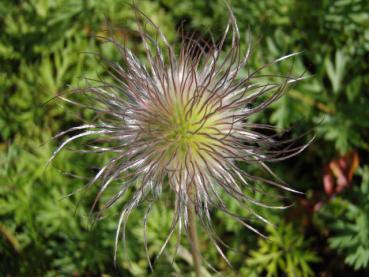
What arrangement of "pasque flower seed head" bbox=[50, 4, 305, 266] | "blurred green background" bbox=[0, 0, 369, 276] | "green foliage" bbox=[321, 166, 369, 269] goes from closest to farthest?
"pasque flower seed head" bbox=[50, 4, 305, 266], "green foliage" bbox=[321, 166, 369, 269], "blurred green background" bbox=[0, 0, 369, 276]

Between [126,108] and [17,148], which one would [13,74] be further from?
[126,108]

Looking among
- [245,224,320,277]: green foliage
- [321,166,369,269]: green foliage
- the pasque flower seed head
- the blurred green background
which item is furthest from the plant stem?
[321,166,369,269]: green foliage

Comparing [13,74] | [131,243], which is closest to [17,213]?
[131,243]

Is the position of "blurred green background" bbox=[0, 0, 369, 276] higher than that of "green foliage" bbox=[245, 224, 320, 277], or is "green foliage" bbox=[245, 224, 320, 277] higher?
"blurred green background" bbox=[0, 0, 369, 276]

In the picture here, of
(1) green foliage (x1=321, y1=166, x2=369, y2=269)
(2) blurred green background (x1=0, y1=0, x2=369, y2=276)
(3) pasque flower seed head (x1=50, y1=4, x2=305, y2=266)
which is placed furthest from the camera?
(2) blurred green background (x1=0, y1=0, x2=369, y2=276)

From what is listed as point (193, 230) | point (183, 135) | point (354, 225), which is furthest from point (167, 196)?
point (354, 225)

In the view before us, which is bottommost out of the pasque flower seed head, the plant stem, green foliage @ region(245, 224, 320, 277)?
green foliage @ region(245, 224, 320, 277)

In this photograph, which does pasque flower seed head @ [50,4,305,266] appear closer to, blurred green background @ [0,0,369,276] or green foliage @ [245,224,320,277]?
blurred green background @ [0,0,369,276]

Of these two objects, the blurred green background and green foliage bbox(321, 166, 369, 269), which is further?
the blurred green background
